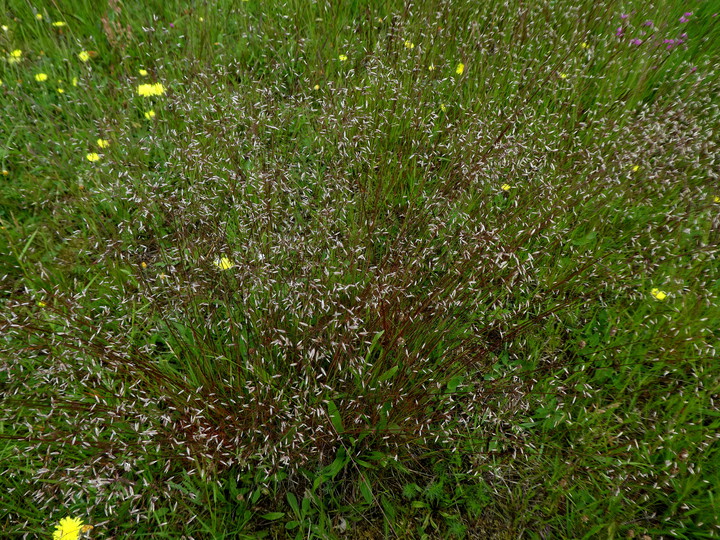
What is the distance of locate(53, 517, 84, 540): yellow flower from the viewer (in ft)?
4.97

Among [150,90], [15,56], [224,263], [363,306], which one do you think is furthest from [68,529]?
[15,56]

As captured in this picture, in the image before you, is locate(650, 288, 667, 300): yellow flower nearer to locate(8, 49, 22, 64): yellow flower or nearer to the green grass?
the green grass

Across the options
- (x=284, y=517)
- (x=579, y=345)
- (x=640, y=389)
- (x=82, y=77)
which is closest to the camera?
(x=284, y=517)

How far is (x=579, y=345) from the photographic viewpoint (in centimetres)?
211

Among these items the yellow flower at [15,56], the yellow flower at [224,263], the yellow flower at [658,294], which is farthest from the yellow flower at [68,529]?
the yellow flower at [15,56]

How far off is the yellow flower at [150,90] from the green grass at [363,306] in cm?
4

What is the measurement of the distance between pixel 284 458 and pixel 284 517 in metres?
0.30

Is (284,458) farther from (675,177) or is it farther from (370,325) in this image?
(675,177)

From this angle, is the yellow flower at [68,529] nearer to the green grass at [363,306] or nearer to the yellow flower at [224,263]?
the green grass at [363,306]

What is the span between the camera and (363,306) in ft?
6.02

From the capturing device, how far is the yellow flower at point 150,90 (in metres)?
2.63

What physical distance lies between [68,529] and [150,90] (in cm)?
231

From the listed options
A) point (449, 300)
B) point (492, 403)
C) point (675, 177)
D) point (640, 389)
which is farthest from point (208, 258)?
point (675, 177)

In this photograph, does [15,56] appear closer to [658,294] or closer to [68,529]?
[68,529]
